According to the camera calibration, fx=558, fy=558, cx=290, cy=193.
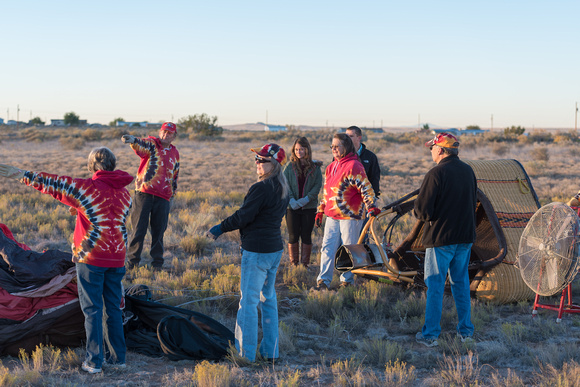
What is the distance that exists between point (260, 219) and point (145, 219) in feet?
12.4

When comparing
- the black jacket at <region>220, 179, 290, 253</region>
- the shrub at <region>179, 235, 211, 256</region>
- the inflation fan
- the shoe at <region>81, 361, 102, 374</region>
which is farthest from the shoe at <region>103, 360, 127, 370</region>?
the shrub at <region>179, 235, 211, 256</region>

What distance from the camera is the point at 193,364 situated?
16.6 ft

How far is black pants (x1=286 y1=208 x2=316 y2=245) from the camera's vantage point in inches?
325

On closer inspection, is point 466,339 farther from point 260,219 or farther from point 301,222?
point 301,222

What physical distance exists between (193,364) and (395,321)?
251 centimetres

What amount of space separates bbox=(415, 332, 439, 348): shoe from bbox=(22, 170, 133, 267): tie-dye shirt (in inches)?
119

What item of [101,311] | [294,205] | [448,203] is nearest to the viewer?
[101,311]

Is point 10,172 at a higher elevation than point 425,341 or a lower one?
higher

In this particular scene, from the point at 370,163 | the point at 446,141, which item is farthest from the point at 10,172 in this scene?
the point at 370,163

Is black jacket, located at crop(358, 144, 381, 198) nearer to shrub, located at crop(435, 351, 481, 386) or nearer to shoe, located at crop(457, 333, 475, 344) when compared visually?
shoe, located at crop(457, 333, 475, 344)

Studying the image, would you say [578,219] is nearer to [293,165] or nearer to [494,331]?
[494,331]

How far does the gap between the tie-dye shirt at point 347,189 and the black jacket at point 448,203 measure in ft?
5.00

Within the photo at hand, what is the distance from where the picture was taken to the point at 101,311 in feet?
15.6

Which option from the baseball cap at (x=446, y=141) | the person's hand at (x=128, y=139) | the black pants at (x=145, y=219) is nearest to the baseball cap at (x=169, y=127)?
the person's hand at (x=128, y=139)
